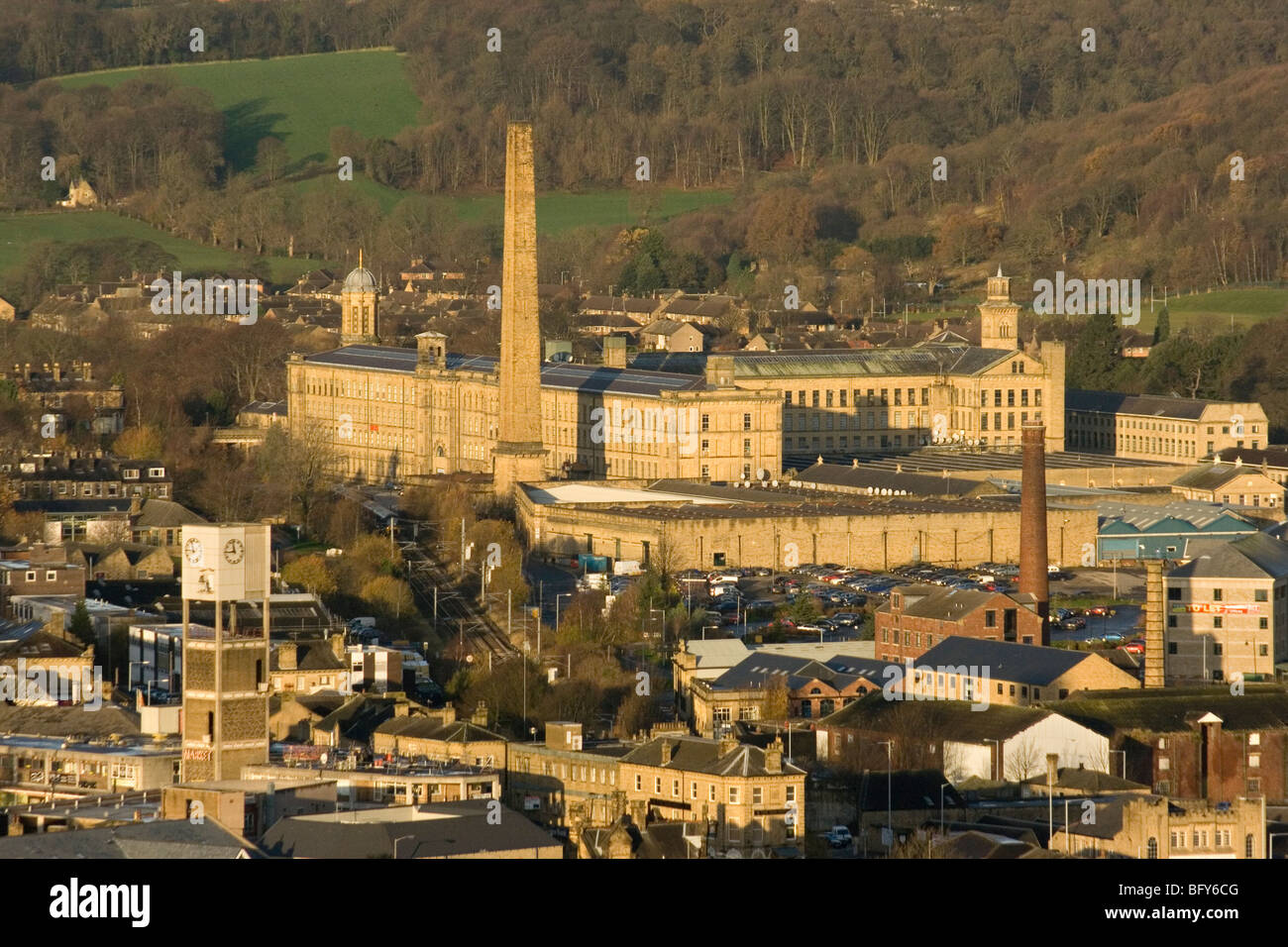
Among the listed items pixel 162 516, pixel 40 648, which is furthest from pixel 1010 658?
pixel 162 516

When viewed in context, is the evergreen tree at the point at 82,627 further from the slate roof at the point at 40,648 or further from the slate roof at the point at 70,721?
the slate roof at the point at 70,721

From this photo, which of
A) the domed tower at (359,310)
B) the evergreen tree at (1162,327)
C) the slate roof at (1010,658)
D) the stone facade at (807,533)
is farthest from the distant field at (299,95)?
the slate roof at (1010,658)

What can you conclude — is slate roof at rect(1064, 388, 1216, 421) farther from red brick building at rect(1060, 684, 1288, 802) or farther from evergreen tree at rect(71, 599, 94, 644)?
red brick building at rect(1060, 684, 1288, 802)

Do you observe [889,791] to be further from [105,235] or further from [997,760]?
[105,235]

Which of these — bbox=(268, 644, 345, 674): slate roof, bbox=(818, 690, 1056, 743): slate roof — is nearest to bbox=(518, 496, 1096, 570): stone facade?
bbox=(268, 644, 345, 674): slate roof

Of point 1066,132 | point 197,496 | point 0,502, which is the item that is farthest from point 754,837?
point 1066,132

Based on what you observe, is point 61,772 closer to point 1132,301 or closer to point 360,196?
point 1132,301
